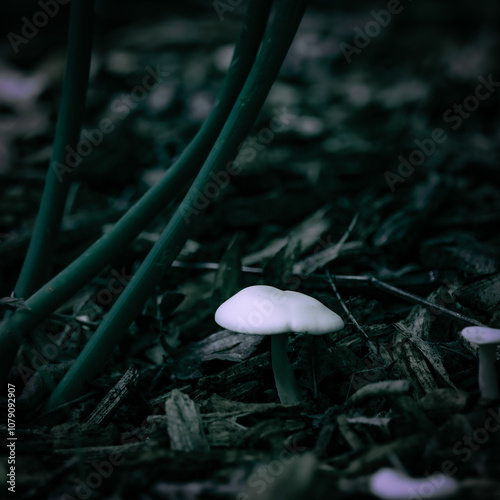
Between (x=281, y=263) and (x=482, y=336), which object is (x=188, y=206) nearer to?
(x=281, y=263)

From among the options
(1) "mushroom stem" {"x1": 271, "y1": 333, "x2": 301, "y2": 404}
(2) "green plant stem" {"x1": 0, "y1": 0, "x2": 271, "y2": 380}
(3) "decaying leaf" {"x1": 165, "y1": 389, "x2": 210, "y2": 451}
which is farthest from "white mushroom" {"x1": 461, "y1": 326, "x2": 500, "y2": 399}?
(2) "green plant stem" {"x1": 0, "y1": 0, "x2": 271, "y2": 380}

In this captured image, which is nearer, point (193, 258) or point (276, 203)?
point (193, 258)

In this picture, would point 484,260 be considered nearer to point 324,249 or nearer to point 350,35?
point 324,249

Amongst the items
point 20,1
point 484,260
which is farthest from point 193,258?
point 20,1

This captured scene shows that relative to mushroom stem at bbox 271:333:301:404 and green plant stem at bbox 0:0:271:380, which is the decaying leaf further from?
green plant stem at bbox 0:0:271:380

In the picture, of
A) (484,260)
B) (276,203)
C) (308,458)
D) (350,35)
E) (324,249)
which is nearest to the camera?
(308,458)

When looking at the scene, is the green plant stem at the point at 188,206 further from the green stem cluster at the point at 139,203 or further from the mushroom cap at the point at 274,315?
the mushroom cap at the point at 274,315

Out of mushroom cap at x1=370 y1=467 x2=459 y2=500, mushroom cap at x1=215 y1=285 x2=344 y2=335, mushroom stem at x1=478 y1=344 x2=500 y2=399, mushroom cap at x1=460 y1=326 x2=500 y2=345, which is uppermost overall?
mushroom cap at x1=215 y1=285 x2=344 y2=335

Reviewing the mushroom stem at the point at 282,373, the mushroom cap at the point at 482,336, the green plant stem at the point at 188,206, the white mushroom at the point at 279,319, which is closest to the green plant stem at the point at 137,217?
the green plant stem at the point at 188,206
